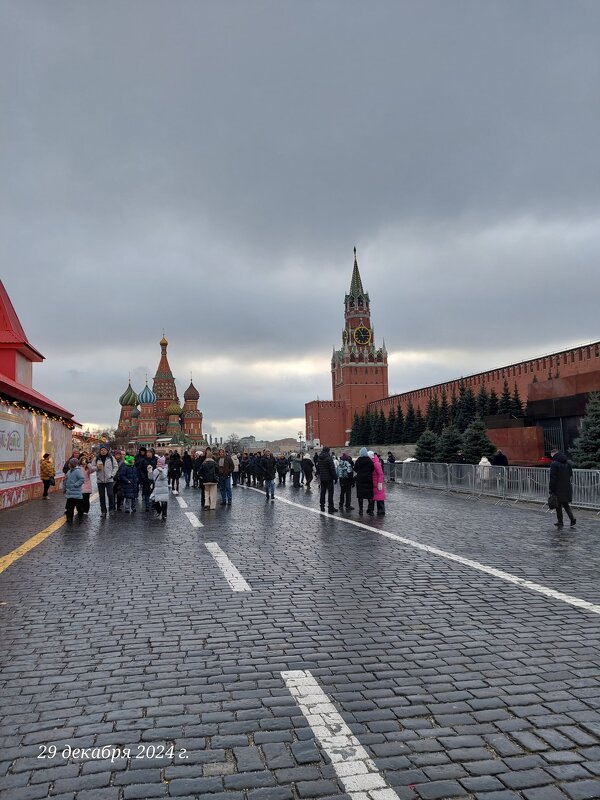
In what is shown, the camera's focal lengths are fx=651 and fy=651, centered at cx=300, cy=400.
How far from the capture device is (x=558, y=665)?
15.2 feet

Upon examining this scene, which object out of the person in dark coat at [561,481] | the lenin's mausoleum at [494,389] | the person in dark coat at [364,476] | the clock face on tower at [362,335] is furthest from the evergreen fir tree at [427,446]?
the clock face on tower at [362,335]

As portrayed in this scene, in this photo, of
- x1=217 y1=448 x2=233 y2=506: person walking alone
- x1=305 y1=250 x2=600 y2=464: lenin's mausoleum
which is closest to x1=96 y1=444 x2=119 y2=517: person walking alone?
x1=217 y1=448 x2=233 y2=506: person walking alone

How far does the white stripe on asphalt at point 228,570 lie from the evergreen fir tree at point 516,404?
4177cm

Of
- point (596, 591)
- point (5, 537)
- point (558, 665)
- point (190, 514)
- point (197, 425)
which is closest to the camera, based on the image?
point (558, 665)

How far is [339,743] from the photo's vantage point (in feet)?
11.3

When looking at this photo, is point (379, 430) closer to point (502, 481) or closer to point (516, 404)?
point (516, 404)

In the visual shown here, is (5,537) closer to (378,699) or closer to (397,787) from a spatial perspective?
(378,699)

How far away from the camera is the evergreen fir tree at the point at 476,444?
31016 mm

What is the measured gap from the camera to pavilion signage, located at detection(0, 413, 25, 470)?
58.5ft

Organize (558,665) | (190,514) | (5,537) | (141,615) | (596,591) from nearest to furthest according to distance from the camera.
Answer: (558,665) < (141,615) < (596,591) < (5,537) < (190,514)

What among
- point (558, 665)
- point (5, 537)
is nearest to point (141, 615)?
point (558, 665)

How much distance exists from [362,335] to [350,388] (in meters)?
13.0

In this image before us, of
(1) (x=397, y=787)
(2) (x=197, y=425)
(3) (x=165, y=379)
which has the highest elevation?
(3) (x=165, y=379)

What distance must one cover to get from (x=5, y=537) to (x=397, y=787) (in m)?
10.6
